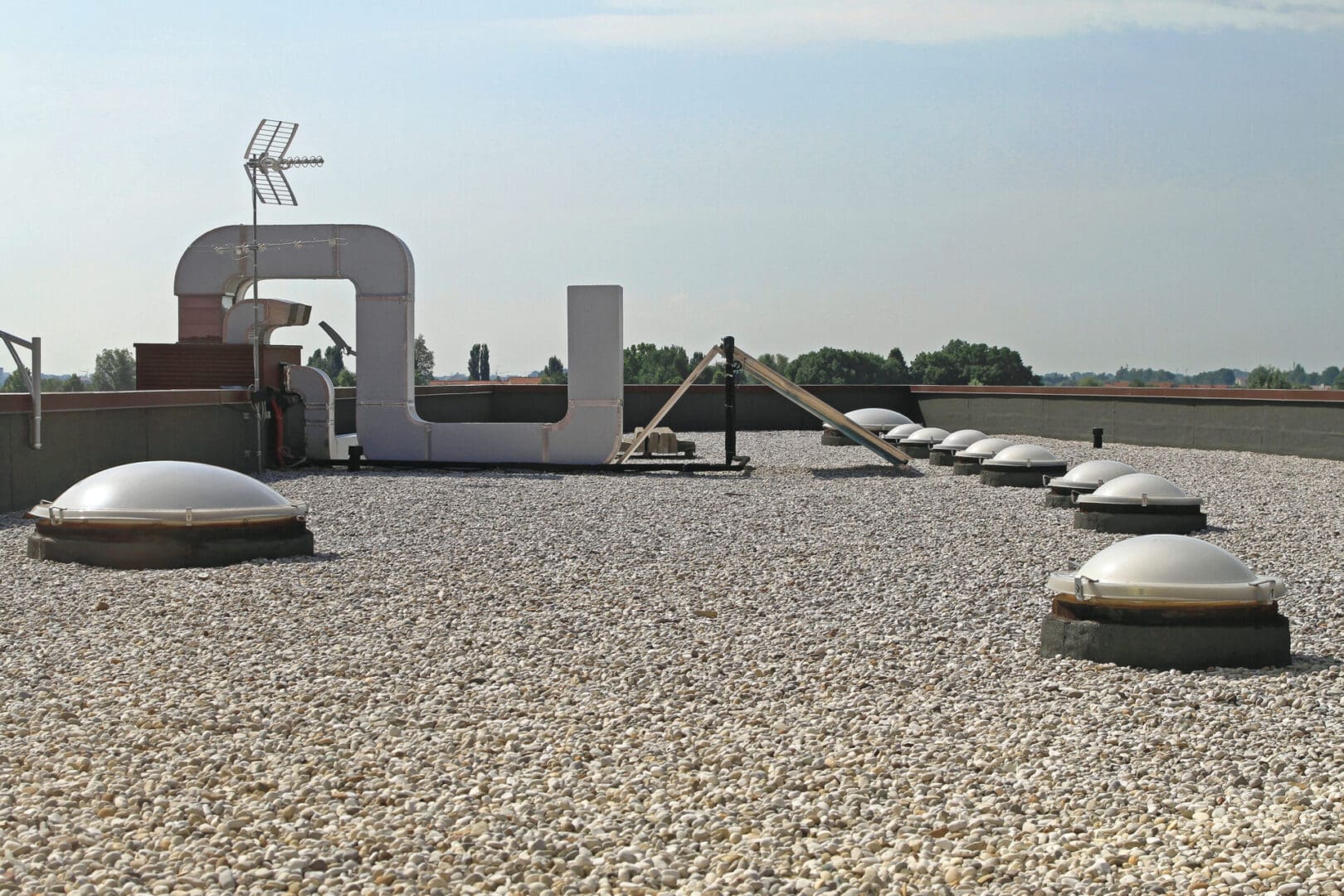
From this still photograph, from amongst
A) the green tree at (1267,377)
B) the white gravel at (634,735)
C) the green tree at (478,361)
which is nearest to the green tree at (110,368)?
the green tree at (478,361)

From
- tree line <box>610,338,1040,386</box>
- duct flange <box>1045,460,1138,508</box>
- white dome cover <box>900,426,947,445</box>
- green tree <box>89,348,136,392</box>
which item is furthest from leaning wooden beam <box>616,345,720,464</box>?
green tree <box>89,348,136,392</box>

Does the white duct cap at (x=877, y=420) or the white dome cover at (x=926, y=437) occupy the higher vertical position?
the white duct cap at (x=877, y=420)

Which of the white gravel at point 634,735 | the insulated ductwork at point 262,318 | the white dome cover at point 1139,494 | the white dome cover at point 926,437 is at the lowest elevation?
the white gravel at point 634,735

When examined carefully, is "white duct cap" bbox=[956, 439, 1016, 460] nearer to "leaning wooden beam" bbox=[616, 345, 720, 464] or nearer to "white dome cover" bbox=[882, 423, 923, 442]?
"leaning wooden beam" bbox=[616, 345, 720, 464]

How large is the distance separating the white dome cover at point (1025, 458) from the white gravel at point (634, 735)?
792 centimetres

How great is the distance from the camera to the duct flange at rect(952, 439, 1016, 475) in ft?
73.4

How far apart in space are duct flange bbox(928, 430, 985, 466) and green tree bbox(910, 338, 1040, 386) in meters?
94.4

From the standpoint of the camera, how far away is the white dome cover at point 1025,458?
65.8ft

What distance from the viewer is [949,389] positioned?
37156 millimetres

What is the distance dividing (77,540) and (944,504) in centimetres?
1024

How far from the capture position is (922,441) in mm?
26906

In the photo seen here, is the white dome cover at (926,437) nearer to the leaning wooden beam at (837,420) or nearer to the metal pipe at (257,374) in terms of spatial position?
the leaning wooden beam at (837,420)

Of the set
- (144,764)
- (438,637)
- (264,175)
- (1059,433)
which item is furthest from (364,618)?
A: (1059,433)

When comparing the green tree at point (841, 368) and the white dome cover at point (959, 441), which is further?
the green tree at point (841, 368)
